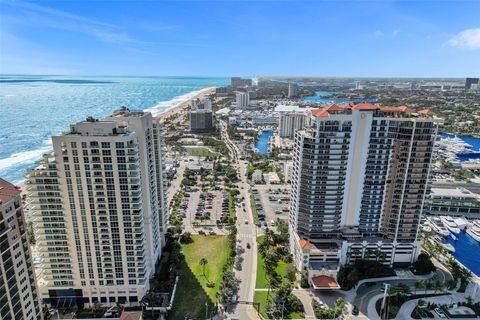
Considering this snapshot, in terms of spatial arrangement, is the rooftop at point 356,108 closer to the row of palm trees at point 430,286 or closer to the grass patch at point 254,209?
the row of palm trees at point 430,286

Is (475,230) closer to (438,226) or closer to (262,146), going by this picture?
(438,226)

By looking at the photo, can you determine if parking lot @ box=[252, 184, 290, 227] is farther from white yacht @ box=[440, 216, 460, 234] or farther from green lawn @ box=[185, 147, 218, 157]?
green lawn @ box=[185, 147, 218, 157]

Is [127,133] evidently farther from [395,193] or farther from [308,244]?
[395,193]

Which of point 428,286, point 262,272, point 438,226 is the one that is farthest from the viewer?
point 438,226

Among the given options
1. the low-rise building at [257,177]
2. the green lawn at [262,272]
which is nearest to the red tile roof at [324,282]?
the green lawn at [262,272]

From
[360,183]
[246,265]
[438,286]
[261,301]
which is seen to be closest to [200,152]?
[246,265]

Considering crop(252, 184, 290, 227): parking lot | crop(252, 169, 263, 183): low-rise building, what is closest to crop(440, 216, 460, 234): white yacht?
crop(252, 184, 290, 227): parking lot

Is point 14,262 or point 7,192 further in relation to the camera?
point 14,262
